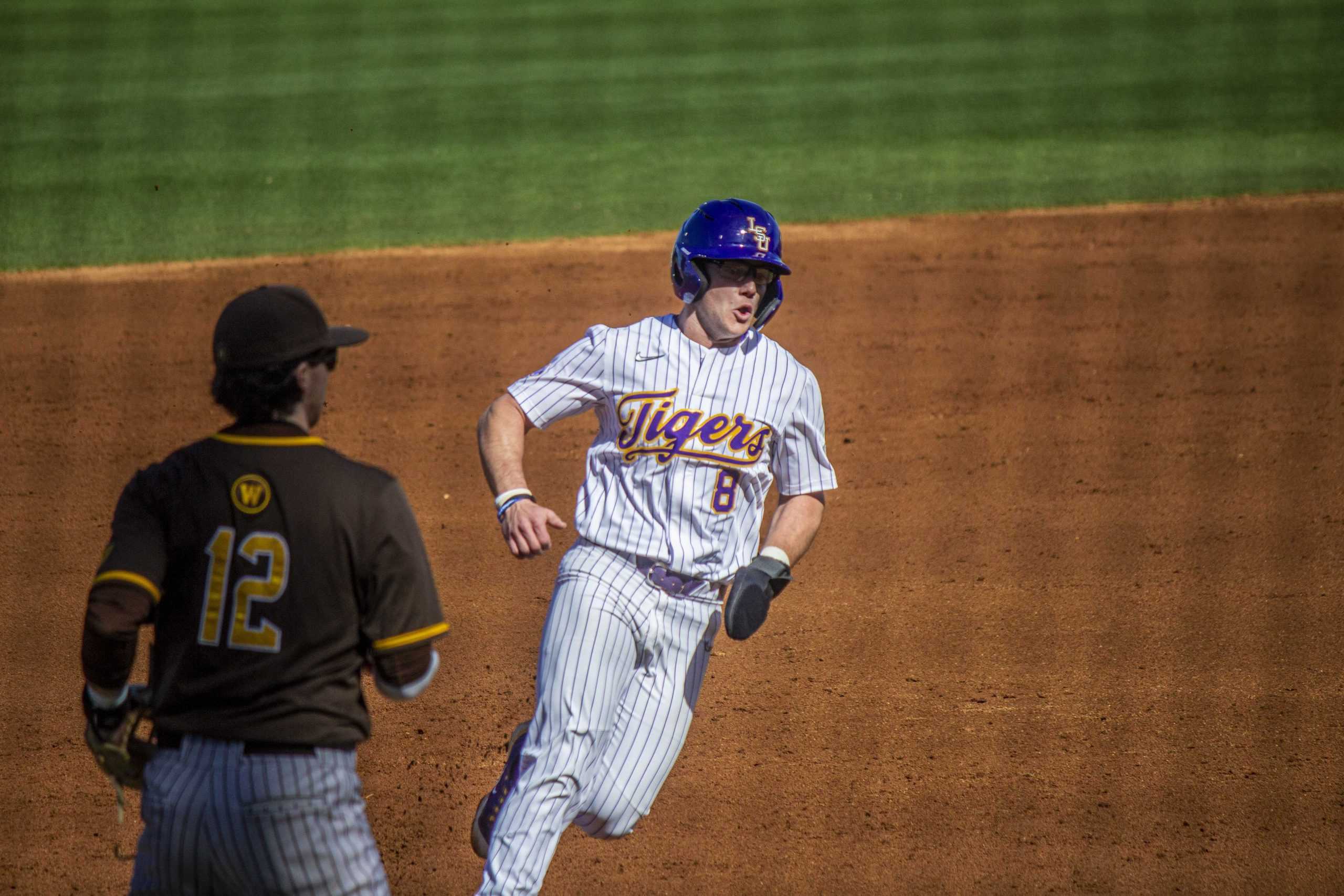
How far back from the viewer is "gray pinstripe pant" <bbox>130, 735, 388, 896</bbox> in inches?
93.8

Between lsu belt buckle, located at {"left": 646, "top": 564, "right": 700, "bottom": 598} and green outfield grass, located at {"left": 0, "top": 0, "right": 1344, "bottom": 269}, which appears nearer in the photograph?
lsu belt buckle, located at {"left": 646, "top": 564, "right": 700, "bottom": 598}

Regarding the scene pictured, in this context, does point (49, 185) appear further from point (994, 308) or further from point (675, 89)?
point (994, 308)

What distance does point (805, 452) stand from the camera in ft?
12.5

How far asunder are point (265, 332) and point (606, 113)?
453 inches

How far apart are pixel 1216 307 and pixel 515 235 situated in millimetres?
5125

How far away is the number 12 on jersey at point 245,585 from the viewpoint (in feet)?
7.95

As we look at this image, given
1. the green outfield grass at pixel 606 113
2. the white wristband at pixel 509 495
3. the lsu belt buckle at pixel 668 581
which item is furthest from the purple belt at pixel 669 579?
the green outfield grass at pixel 606 113

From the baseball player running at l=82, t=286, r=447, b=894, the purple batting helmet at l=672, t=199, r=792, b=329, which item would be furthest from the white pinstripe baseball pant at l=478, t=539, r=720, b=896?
the purple batting helmet at l=672, t=199, r=792, b=329

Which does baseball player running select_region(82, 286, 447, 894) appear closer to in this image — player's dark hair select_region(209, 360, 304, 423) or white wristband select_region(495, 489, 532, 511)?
player's dark hair select_region(209, 360, 304, 423)

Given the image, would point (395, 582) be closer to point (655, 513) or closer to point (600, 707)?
point (600, 707)

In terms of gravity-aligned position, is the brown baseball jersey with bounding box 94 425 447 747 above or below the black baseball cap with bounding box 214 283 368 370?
below

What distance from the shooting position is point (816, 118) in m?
13.3

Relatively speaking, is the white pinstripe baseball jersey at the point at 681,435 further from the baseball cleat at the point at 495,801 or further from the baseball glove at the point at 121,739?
the baseball glove at the point at 121,739

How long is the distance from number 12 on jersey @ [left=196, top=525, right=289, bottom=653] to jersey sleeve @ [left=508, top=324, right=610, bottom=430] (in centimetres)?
133
